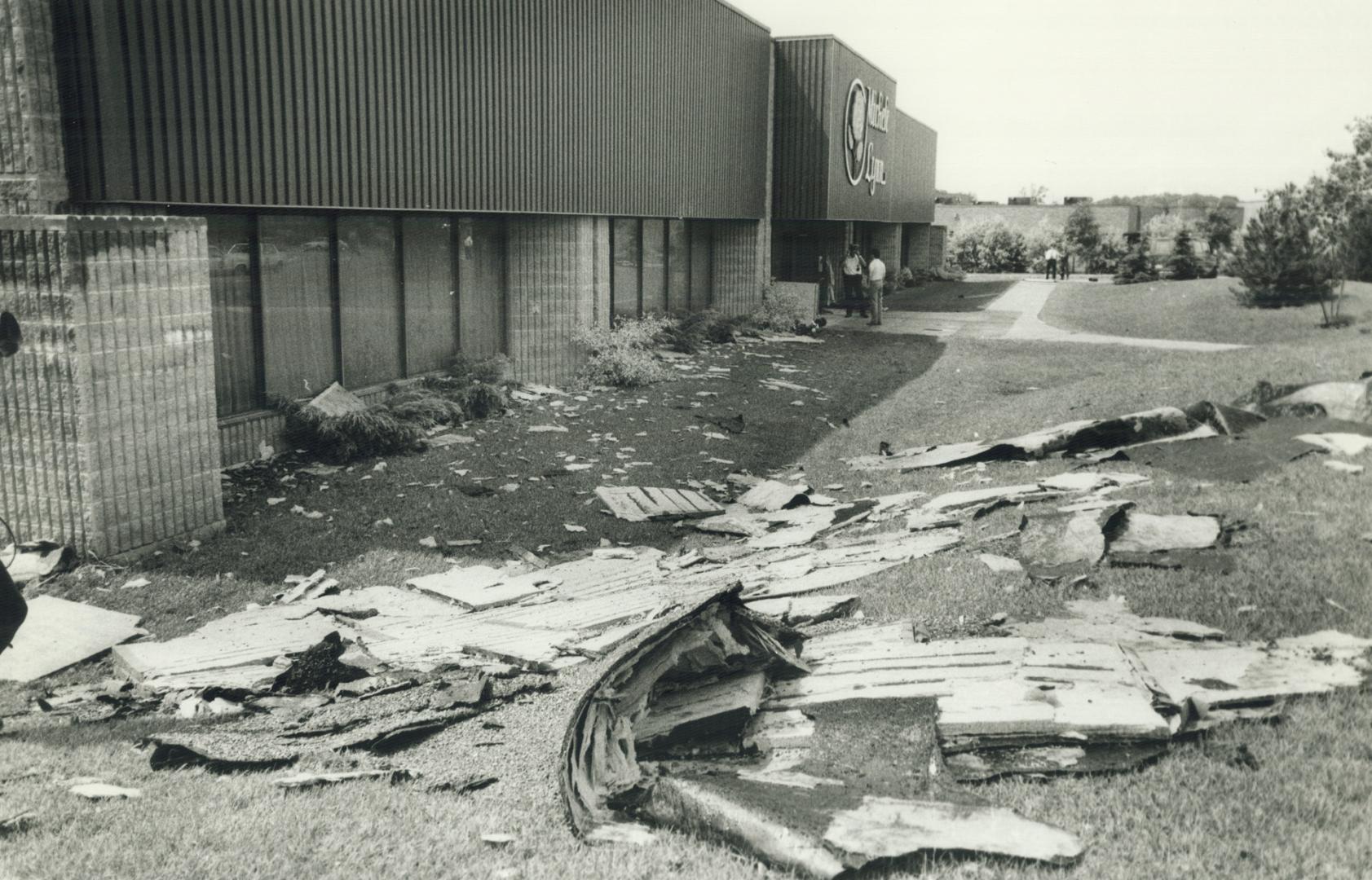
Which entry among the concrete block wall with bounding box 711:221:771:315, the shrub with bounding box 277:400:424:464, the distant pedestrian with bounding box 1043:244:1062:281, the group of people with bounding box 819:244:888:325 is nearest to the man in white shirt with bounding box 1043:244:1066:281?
the distant pedestrian with bounding box 1043:244:1062:281

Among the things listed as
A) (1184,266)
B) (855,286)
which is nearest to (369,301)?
(855,286)

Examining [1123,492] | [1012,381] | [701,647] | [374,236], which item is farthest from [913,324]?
[701,647]

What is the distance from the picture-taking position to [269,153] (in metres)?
10.7

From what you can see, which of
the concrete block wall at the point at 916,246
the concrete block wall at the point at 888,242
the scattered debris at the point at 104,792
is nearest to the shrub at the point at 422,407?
the scattered debris at the point at 104,792

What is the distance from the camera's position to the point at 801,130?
1081 inches

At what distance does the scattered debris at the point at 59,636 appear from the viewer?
279 inches

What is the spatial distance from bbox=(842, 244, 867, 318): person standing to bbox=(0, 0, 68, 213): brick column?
2352 cm

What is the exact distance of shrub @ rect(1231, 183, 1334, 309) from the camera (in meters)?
25.1

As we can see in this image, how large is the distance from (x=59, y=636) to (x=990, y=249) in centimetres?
5679

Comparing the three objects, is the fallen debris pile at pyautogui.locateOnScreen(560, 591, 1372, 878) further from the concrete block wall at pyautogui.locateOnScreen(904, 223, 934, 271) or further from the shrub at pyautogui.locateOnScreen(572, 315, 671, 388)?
→ the concrete block wall at pyautogui.locateOnScreen(904, 223, 934, 271)

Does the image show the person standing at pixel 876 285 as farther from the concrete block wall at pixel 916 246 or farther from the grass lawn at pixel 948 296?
the concrete block wall at pixel 916 246

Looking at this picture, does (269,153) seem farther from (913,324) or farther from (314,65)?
(913,324)

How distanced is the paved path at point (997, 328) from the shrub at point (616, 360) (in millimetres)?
10079

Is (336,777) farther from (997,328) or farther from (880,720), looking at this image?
(997,328)
